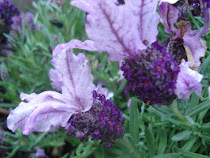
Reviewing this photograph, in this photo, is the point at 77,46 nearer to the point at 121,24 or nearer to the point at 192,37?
the point at 121,24

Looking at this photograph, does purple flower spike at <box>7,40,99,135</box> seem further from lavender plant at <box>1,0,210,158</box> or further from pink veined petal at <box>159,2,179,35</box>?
pink veined petal at <box>159,2,179,35</box>

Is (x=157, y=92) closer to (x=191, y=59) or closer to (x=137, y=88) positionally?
(x=137, y=88)

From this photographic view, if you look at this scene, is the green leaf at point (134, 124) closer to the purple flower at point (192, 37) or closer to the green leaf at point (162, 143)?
the green leaf at point (162, 143)

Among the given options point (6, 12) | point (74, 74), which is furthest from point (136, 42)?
point (6, 12)

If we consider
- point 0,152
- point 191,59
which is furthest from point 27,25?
point 191,59

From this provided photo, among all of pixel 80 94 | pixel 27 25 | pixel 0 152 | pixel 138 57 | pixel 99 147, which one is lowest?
pixel 0 152

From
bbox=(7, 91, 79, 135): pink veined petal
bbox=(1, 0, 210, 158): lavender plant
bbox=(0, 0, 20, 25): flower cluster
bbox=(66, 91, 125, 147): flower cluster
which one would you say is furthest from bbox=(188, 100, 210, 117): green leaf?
bbox=(0, 0, 20, 25): flower cluster
